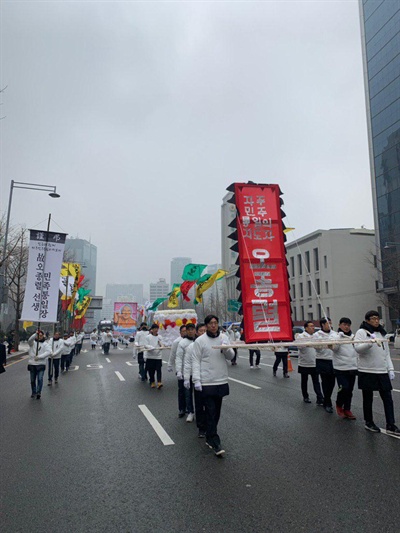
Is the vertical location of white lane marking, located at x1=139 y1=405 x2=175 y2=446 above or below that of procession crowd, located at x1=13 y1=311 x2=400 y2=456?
below

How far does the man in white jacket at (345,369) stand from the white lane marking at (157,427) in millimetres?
3474

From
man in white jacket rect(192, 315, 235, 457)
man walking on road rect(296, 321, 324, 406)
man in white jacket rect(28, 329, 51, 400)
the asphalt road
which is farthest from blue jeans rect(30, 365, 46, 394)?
man walking on road rect(296, 321, 324, 406)

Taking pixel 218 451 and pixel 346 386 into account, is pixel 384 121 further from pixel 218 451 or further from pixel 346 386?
pixel 218 451

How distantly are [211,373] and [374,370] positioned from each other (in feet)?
9.04

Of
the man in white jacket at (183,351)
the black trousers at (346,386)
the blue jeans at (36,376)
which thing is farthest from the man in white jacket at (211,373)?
the blue jeans at (36,376)

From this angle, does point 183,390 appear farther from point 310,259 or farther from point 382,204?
point 310,259

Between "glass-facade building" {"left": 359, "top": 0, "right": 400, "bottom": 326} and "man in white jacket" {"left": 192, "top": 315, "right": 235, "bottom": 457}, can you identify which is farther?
"glass-facade building" {"left": 359, "top": 0, "right": 400, "bottom": 326}

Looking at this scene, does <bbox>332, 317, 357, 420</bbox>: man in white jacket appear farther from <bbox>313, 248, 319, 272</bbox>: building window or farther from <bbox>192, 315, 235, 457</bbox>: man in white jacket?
<bbox>313, 248, 319, 272</bbox>: building window

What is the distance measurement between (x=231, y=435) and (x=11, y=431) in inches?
156

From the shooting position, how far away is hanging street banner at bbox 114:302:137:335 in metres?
39.5

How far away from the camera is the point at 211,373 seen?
18.7ft

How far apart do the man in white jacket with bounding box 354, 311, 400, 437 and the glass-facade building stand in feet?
125

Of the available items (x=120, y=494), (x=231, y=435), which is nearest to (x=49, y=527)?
(x=120, y=494)

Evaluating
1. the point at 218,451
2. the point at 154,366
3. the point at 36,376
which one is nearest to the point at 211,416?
the point at 218,451
